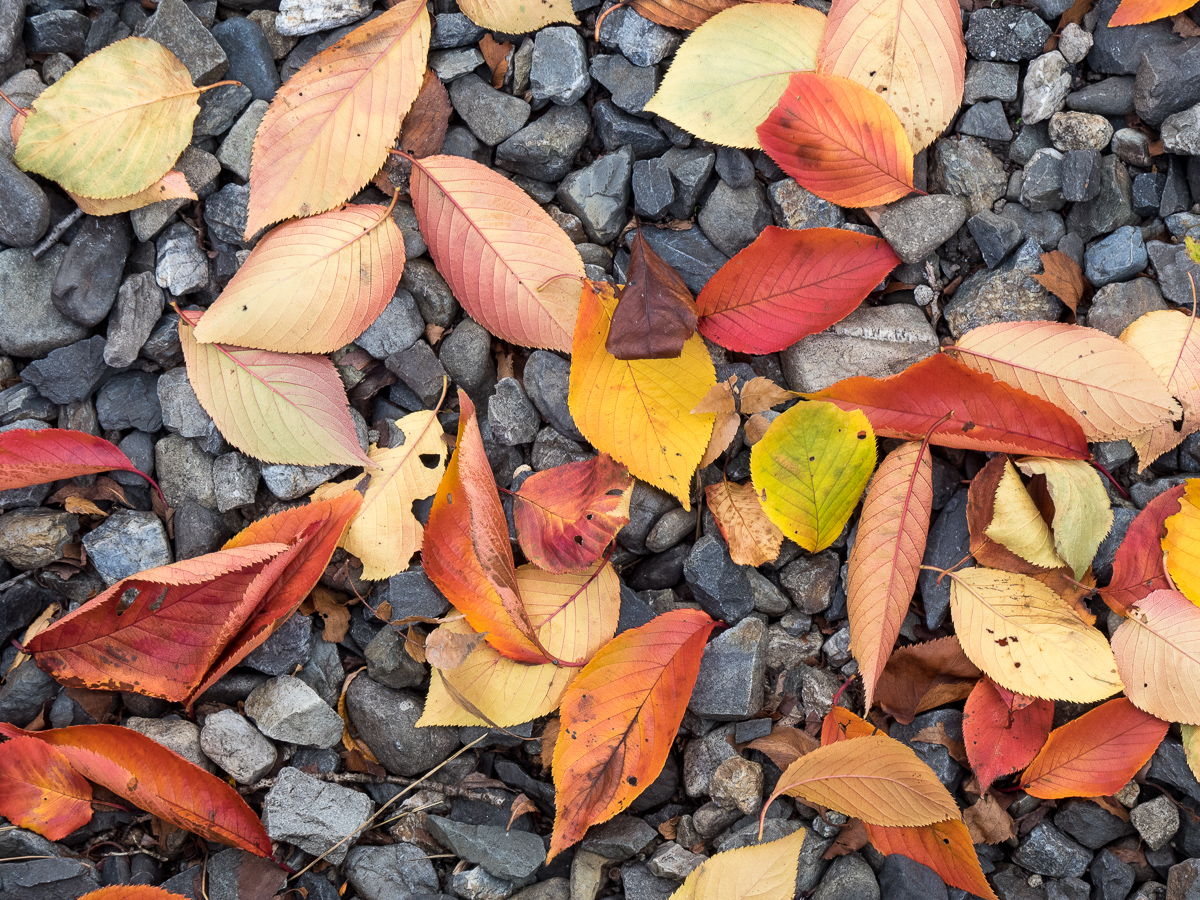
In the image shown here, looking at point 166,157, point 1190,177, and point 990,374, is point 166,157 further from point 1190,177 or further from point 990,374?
point 1190,177

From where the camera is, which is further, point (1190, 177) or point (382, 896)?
point (1190, 177)

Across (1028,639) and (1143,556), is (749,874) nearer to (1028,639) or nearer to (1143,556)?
(1028,639)

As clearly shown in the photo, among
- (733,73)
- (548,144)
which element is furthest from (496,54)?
(733,73)

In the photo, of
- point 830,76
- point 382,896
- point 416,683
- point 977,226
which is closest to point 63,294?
point 416,683

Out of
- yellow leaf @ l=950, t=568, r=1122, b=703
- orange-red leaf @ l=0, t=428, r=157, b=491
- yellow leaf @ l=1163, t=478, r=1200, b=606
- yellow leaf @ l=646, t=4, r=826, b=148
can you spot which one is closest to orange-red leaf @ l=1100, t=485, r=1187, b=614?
yellow leaf @ l=1163, t=478, r=1200, b=606

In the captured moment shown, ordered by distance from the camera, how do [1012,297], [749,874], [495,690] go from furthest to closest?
[1012,297], [495,690], [749,874]

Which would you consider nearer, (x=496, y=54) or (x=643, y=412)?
(x=643, y=412)
